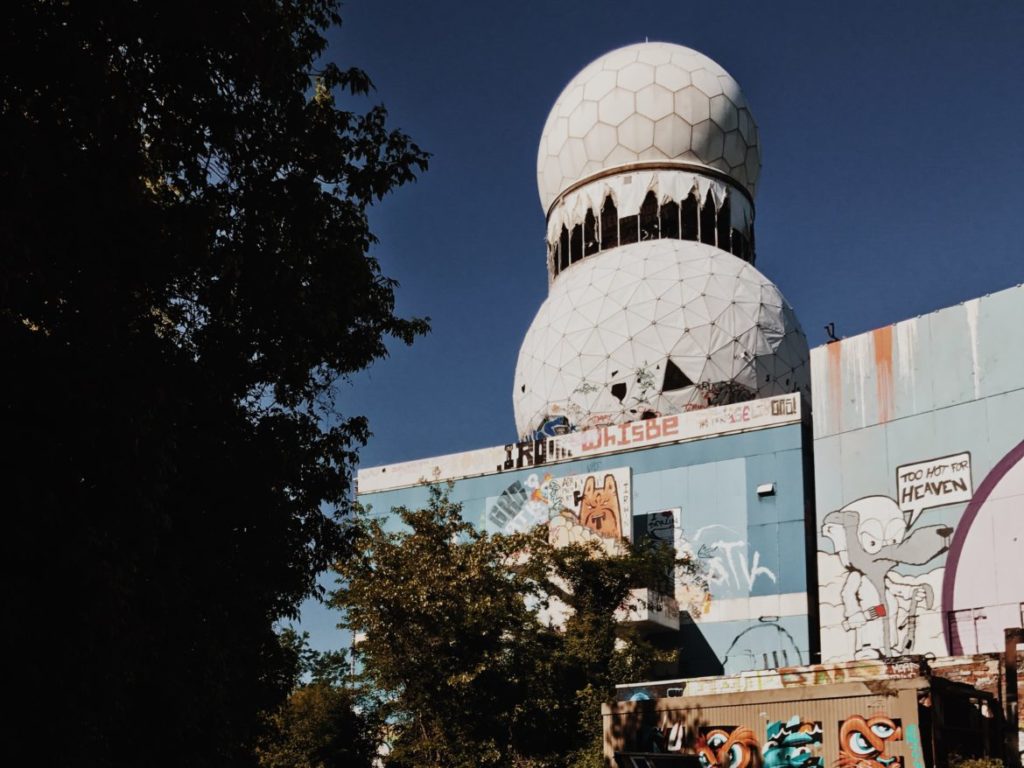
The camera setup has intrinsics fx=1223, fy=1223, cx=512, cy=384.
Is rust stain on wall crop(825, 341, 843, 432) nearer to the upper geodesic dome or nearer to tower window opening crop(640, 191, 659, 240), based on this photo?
tower window opening crop(640, 191, 659, 240)

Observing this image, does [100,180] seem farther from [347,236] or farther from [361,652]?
[361,652]

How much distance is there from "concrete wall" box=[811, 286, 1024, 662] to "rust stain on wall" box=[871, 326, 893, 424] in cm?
2

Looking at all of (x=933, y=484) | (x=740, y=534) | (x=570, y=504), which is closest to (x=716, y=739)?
(x=933, y=484)

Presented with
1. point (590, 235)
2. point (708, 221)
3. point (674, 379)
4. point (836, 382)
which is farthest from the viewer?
point (590, 235)

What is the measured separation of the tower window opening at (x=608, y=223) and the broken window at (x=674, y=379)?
6.29m

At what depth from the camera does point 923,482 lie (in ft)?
93.1

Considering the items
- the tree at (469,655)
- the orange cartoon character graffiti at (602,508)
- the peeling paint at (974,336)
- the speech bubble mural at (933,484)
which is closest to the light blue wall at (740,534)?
the orange cartoon character graffiti at (602,508)

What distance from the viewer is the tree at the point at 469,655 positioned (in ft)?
89.1

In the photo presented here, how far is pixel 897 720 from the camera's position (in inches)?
756

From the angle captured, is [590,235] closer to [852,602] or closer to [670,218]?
[670,218]

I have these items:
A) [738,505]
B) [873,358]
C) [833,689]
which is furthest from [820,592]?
[833,689]

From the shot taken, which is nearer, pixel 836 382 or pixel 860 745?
pixel 860 745

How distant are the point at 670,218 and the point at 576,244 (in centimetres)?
356

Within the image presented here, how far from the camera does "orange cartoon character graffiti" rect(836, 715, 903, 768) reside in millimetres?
19250
